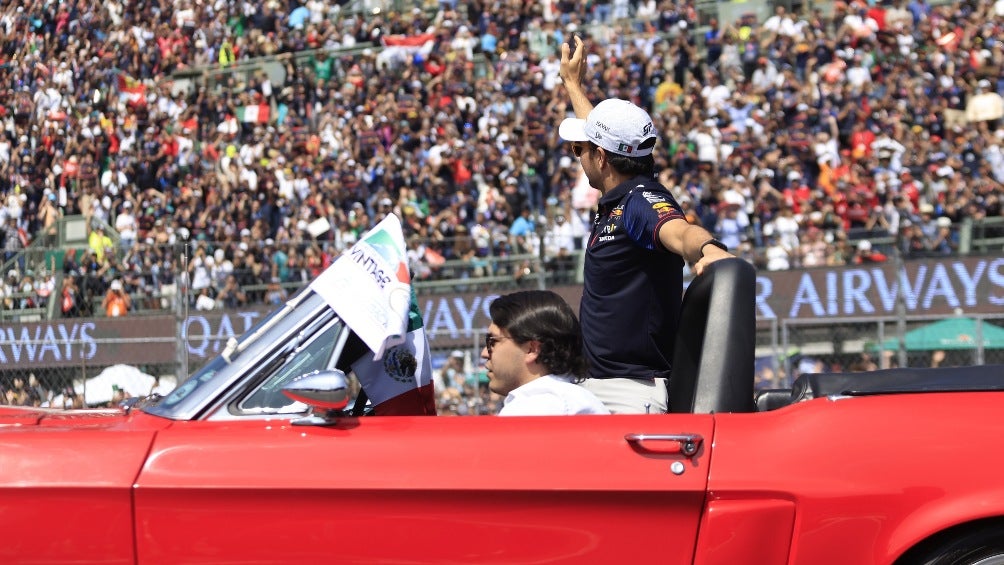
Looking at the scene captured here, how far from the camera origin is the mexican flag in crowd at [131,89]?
2023 centimetres

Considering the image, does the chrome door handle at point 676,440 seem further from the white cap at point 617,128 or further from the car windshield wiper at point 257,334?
the white cap at point 617,128

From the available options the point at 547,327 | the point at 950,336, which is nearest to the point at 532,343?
the point at 547,327

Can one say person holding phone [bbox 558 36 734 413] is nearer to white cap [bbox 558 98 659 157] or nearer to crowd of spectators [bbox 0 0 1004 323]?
white cap [bbox 558 98 659 157]

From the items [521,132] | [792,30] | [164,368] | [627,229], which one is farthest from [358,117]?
[627,229]

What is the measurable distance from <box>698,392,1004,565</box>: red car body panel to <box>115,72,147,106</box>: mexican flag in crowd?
18.7 metres

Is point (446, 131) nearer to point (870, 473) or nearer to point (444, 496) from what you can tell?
point (444, 496)

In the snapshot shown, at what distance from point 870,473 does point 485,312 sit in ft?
26.9

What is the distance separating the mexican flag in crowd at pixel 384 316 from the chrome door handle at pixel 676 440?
29.8 inches

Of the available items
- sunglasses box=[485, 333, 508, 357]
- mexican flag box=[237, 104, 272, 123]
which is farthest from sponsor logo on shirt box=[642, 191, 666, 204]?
mexican flag box=[237, 104, 272, 123]

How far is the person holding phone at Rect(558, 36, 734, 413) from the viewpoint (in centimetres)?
362

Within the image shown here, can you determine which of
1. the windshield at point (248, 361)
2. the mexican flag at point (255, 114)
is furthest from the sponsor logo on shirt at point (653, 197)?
the mexican flag at point (255, 114)

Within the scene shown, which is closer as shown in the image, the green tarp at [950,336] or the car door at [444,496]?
the car door at [444,496]

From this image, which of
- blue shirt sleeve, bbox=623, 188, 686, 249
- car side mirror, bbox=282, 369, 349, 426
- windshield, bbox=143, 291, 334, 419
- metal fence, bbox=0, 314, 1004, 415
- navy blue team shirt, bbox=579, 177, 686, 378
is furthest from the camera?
metal fence, bbox=0, 314, 1004, 415

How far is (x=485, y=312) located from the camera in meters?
11.0
